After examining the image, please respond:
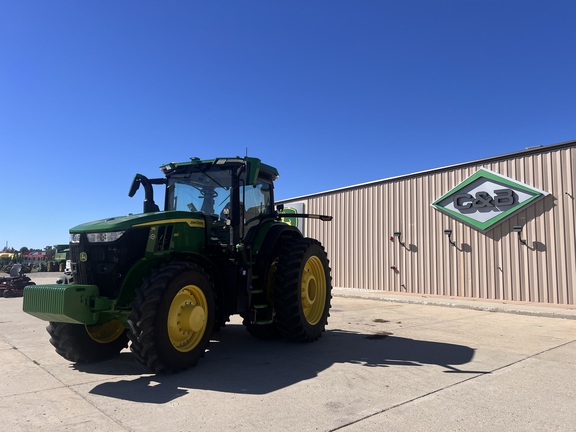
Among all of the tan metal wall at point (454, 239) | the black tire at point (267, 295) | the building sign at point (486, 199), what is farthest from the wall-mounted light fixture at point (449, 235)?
the black tire at point (267, 295)

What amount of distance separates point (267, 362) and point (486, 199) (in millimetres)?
10496

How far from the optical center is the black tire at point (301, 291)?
6.18m

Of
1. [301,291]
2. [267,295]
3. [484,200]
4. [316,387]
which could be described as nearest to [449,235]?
[484,200]

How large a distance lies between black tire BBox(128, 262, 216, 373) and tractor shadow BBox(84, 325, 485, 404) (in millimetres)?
230

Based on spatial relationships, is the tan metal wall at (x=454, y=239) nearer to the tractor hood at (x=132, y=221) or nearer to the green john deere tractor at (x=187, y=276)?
the green john deere tractor at (x=187, y=276)

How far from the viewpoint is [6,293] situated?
593 inches

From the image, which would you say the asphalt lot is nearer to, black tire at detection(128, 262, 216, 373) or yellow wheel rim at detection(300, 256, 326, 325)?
black tire at detection(128, 262, 216, 373)

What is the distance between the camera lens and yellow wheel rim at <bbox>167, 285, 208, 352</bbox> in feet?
15.7

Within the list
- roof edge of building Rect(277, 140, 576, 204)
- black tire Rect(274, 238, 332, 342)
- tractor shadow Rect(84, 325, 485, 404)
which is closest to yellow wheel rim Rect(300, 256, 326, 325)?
black tire Rect(274, 238, 332, 342)

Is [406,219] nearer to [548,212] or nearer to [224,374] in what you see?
[548,212]

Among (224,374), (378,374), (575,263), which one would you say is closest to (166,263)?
(224,374)

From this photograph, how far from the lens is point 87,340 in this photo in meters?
5.29

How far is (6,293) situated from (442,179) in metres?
15.9

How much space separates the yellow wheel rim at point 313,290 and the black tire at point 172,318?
2.01 meters
